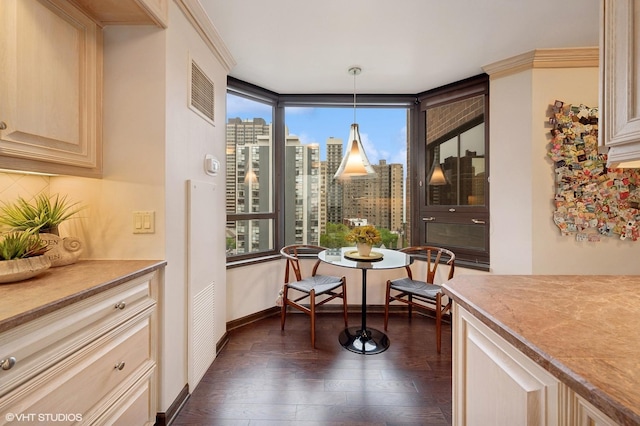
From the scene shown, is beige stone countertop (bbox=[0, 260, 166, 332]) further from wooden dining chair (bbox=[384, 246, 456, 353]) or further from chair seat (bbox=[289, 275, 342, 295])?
wooden dining chair (bbox=[384, 246, 456, 353])

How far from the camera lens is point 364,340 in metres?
2.33

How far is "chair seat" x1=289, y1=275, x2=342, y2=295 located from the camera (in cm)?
237

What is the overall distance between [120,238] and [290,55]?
190 centimetres

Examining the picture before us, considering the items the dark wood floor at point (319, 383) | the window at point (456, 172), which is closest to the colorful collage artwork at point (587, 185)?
the window at point (456, 172)

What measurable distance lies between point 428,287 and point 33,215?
2776 millimetres

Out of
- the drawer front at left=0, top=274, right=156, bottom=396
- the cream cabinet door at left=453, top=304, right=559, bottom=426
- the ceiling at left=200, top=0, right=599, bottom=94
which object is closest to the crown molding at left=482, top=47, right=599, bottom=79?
the ceiling at left=200, top=0, right=599, bottom=94

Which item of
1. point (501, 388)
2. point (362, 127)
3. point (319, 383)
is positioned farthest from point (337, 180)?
point (501, 388)

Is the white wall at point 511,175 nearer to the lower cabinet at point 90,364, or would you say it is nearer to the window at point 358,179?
the window at point 358,179

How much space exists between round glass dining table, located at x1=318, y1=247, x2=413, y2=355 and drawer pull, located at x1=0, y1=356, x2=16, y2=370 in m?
1.76

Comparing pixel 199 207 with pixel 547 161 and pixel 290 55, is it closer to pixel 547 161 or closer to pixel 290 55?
pixel 290 55

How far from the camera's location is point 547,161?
224 centimetres

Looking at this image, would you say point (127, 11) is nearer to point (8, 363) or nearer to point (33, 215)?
point (33, 215)

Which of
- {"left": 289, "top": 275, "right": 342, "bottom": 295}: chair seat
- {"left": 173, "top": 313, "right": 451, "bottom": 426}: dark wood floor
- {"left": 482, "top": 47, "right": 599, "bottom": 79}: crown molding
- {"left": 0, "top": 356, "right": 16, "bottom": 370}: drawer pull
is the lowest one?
{"left": 173, "top": 313, "right": 451, "bottom": 426}: dark wood floor

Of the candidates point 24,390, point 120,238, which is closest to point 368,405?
point 24,390
